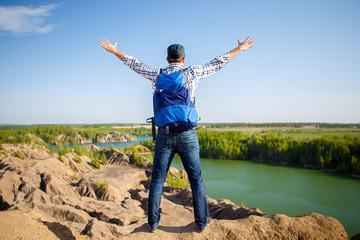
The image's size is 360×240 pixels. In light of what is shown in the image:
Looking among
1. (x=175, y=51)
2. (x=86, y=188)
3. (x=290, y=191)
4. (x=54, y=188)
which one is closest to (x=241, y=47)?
(x=175, y=51)

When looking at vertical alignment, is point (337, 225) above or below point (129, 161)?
above

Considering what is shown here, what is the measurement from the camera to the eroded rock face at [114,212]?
116 inches

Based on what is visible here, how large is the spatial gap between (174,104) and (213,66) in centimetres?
77

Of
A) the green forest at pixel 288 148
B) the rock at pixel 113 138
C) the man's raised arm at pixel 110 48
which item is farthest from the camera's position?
the rock at pixel 113 138

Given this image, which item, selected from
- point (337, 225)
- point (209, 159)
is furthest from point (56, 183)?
point (209, 159)

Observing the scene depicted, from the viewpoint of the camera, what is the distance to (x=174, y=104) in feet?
8.20

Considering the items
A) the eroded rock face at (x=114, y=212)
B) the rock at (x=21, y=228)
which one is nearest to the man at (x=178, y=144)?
the eroded rock face at (x=114, y=212)

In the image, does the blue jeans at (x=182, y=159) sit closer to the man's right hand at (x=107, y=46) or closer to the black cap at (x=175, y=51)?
the black cap at (x=175, y=51)

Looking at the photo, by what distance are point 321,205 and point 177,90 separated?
50.8ft

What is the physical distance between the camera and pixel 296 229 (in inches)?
121

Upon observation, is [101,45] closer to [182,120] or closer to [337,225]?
[182,120]

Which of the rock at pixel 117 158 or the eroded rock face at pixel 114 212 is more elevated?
the eroded rock face at pixel 114 212

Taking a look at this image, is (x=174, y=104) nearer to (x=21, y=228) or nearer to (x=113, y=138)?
(x=21, y=228)

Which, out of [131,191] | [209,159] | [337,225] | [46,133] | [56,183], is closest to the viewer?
[337,225]
